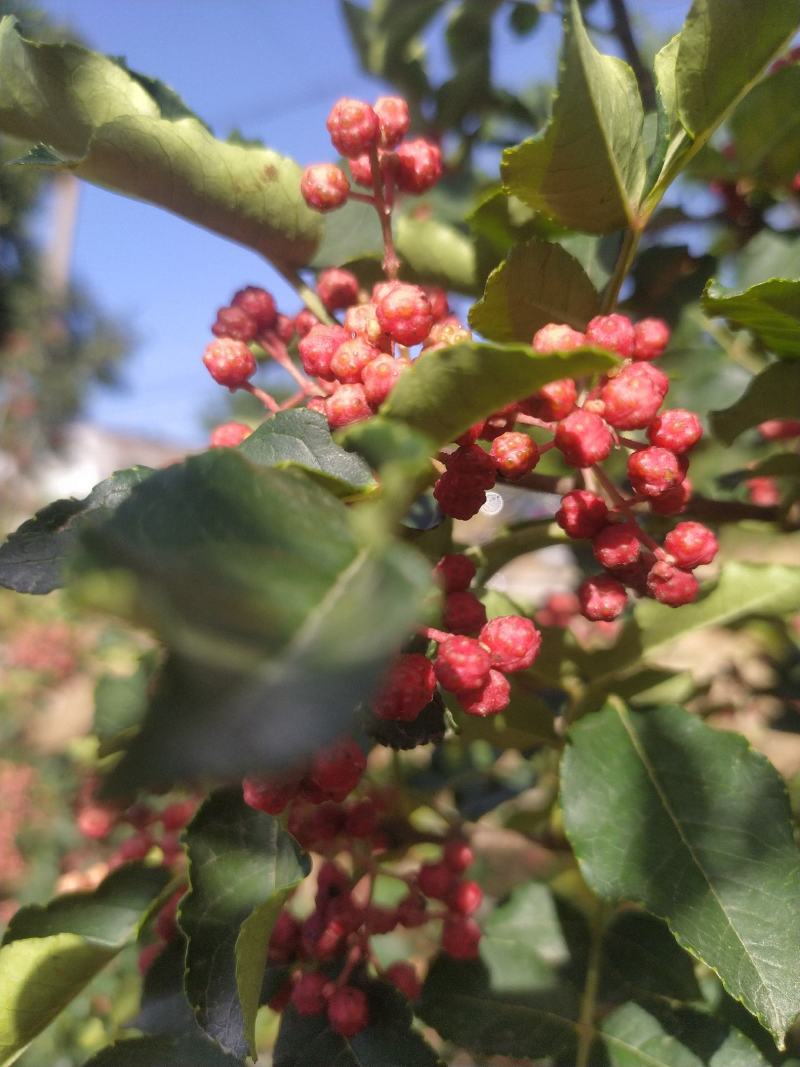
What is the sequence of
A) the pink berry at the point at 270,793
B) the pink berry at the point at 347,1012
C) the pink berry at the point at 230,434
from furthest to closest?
the pink berry at the point at 347,1012 < the pink berry at the point at 230,434 < the pink berry at the point at 270,793

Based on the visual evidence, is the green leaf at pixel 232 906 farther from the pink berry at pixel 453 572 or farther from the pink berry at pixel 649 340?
the pink berry at pixel 649 340

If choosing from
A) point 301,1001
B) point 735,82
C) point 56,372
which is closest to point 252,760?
point 735,82

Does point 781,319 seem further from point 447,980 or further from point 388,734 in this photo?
point 447,980

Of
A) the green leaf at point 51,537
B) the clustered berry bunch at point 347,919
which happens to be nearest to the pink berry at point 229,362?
the green leaf at point 51,537

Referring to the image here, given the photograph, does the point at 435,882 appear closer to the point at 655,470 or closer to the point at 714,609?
the point at 714,609

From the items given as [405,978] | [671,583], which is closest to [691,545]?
[671,583]

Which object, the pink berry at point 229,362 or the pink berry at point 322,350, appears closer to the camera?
the pink berry at point 322,350

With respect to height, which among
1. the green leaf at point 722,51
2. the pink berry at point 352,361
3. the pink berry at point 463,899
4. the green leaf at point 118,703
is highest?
the green leaf at point 722,51
